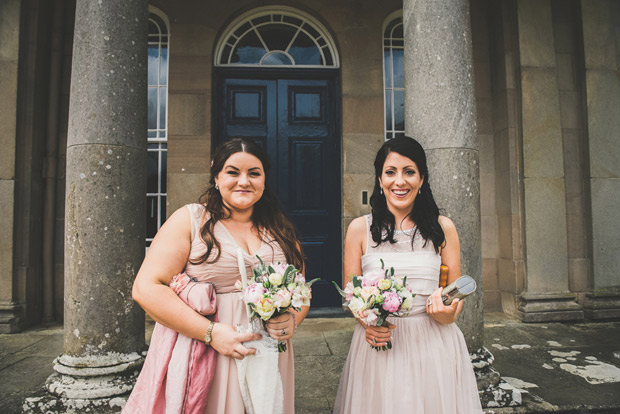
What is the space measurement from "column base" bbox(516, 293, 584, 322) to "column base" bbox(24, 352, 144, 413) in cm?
551

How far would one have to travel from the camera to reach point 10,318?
539cm

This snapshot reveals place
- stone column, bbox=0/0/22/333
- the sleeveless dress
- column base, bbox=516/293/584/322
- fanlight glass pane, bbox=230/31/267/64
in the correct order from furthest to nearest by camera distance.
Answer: fanlight glass pane, bbox=230/31/267/64 → column base, bbox=516/293/584/322 → stone column, bbox=0/0/22/333 → the sleeveless dress

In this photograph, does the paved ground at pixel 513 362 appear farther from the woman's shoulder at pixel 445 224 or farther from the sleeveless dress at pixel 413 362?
the woman's shoulder at pixel 445 224

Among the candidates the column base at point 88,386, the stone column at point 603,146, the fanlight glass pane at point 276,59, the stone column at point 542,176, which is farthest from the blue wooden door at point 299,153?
the stone column at point 603,146

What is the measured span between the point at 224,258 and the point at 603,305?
6629mm

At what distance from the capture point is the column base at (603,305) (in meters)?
5.97

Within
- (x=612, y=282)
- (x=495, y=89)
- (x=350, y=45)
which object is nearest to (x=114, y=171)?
(x=350, y=45)

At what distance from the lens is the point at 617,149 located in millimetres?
6215

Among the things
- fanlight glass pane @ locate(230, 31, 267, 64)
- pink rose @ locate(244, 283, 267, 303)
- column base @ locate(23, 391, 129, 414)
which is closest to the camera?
pink rose @ locate(244, 283, 267, 303)

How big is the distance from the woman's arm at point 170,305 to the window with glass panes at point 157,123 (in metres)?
4.77

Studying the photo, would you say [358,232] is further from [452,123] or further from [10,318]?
[10,318]

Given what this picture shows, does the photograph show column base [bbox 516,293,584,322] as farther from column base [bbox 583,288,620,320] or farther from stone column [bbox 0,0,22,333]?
stone column [bbox 0,0,22,333]

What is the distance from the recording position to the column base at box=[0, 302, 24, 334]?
537 cm

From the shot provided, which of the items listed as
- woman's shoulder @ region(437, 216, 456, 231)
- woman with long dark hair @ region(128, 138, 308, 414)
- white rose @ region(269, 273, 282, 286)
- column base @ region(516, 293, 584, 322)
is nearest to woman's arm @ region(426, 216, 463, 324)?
woman's shoulder @ region(437, 216, 456, 231)
